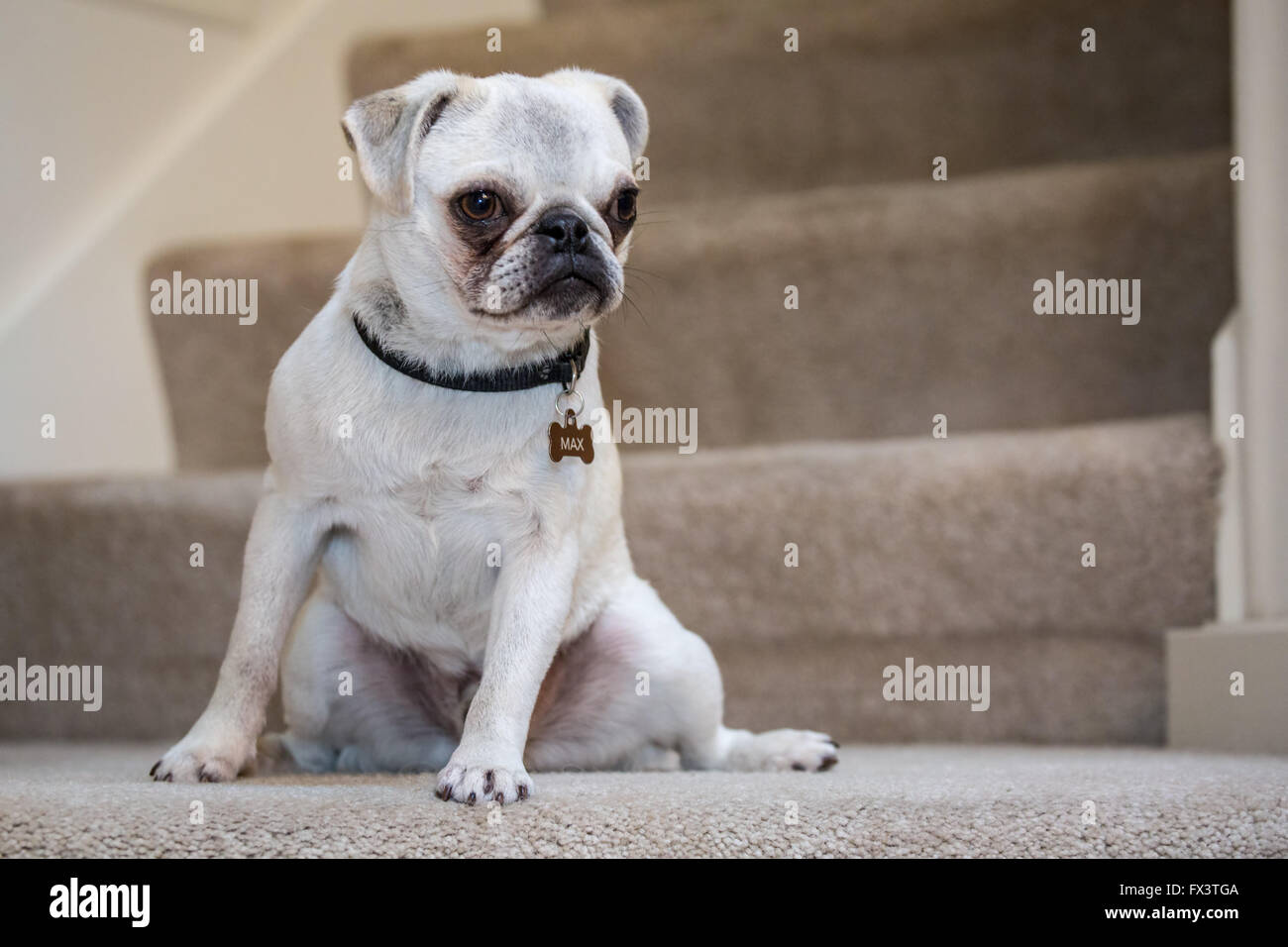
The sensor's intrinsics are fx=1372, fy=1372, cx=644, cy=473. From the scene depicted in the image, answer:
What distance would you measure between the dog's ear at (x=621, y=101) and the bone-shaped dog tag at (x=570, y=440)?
350mm

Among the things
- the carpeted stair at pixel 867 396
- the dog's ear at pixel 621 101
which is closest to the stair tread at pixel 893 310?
the carpeted stair at pixel 867 396

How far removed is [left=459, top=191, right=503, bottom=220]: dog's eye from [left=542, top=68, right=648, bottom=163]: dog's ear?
0.81 ft

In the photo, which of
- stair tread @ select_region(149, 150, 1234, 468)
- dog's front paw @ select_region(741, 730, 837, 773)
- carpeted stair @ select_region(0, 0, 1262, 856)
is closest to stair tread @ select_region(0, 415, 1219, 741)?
carpeted stair @ select_region(0, 0, 1262, 856)

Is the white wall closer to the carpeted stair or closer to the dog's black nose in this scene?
the carpeted stair

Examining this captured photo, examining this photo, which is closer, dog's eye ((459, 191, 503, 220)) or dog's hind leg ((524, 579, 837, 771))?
dog's eye ((459, 191, 503, 220))

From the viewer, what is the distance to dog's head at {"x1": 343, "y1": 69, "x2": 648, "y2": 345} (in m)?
1.38

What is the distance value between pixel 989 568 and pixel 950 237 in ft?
2.03

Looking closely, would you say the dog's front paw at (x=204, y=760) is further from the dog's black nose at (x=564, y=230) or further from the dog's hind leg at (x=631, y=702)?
the dog's black nose at (x=564, y=230)

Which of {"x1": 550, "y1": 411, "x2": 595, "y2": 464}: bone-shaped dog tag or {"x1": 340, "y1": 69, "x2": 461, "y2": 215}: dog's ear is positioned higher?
{"x1": 340, "y1": 69, "x2": 461, "y2": 215}: dog's ear

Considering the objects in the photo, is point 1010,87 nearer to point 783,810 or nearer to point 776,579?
point 776,579

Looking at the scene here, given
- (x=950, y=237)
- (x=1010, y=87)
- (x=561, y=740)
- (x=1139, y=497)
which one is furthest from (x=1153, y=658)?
(x=1010, y=87)

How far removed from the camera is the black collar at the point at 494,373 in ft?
4.76

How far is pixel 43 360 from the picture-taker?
2.83 meters

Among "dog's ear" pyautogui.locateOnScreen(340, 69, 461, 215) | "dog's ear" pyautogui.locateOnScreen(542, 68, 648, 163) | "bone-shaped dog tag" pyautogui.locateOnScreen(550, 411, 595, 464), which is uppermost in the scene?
"dog's ear" pyautogui.locateOnScreen(542, 68, 648, 163)
